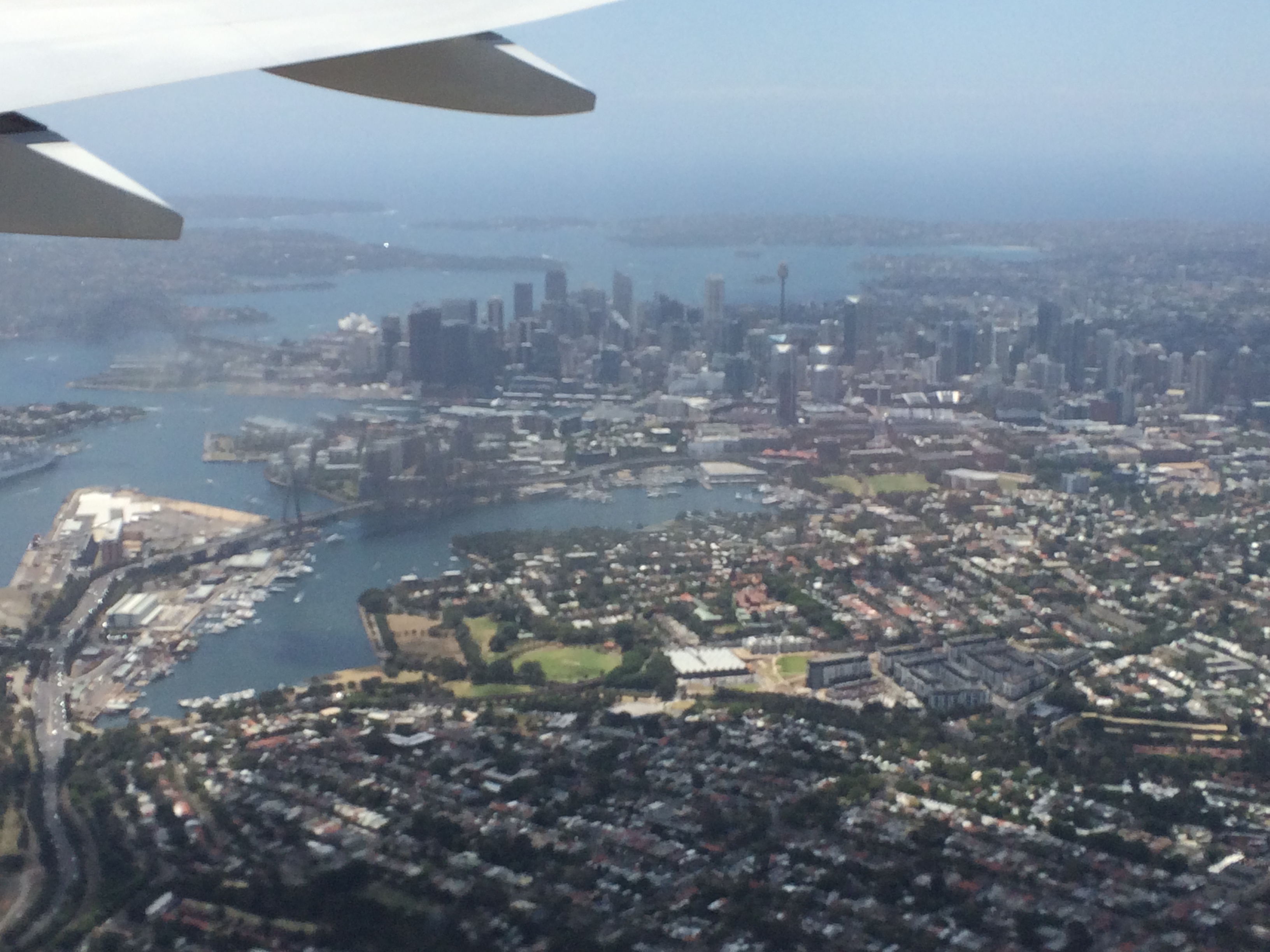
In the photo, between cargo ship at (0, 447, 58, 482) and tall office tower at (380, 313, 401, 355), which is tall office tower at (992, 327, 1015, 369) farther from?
cargo ship at (0, 447, 58, 482)

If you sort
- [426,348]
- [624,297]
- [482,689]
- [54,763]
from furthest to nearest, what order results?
[624,297]
[426,348]
[482,689]
[54,763]

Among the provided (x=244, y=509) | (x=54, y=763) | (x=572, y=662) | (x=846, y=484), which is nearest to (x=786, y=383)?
(x=846, y=484)

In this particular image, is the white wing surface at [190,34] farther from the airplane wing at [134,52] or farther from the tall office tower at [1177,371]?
the tall office tower at [1177,371]

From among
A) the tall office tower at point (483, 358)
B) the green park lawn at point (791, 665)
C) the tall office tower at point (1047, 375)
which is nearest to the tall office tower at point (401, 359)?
the tall office tower at point (483, 358)

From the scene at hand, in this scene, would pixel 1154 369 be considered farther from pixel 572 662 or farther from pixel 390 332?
pixel 572 662

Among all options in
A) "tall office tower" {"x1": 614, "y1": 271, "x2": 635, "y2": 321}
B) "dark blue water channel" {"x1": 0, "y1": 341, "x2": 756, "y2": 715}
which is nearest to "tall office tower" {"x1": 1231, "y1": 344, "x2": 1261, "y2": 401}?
"dark blue water channel" {"x1": 0, "y1": 341, "x2": 756, "y2": 715}
